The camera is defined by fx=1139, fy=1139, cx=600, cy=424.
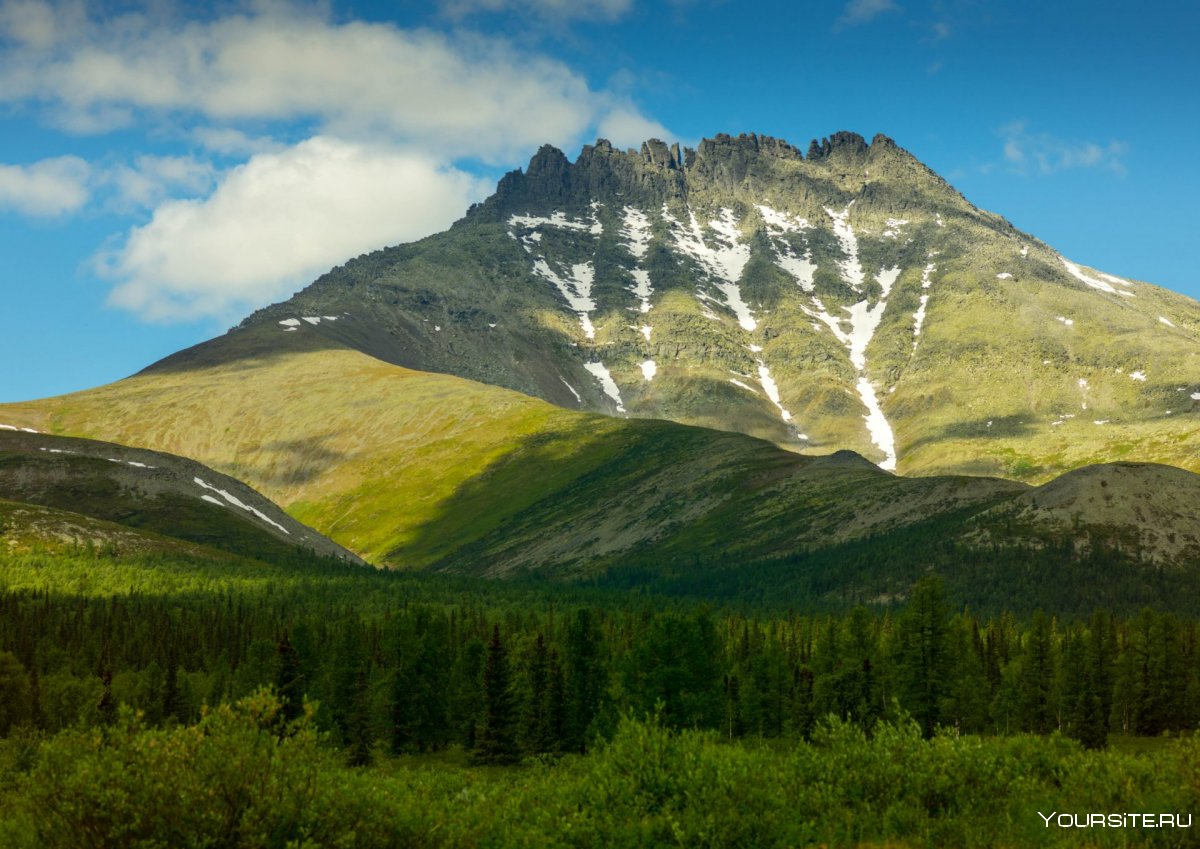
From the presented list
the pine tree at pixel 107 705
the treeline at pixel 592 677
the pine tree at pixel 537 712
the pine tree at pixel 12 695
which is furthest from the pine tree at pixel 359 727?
the pine tree at pixel 12 695

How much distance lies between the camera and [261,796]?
4350cm

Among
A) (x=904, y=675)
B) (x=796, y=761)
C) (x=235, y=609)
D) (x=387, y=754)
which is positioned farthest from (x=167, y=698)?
(x=796, y=761)

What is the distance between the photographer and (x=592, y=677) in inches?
4811

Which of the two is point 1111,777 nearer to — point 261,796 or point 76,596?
point 261,796

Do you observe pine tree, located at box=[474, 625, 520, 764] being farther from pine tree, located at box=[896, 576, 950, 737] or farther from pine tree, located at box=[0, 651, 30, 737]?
pine tree, located at box=[0, 651, 30, 737]

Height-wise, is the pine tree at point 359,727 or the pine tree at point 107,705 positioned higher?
the pine tree at point 107,705

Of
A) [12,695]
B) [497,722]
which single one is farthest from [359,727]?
[12,695]

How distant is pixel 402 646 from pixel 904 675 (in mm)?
56202

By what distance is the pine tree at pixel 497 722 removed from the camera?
115312 mm

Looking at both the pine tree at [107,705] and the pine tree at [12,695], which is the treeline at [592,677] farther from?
the pine tree at [107,705]

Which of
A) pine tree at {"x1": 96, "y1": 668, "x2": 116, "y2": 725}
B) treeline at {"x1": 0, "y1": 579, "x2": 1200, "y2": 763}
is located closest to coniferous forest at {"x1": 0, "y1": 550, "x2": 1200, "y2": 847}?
treeline at {"x1": 0, "y1": 579, "x2": 1200, "y2": 763}

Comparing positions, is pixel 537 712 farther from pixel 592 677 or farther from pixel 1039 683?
pixel 1039 683

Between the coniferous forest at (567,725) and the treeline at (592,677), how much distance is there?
0.37 m

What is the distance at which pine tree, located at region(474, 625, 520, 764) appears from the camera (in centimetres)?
11531
